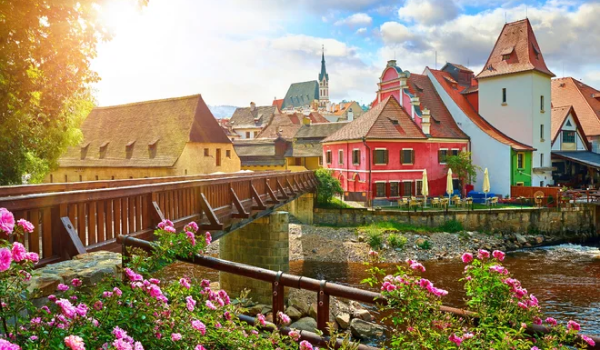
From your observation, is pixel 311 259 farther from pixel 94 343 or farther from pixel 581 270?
pixel 94 343

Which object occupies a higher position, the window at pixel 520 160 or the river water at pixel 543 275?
the window at pixel 520 160

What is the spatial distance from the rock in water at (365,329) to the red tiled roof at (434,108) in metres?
23.9

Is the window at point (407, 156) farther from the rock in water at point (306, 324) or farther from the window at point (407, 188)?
the rock in water at point (306, 324)

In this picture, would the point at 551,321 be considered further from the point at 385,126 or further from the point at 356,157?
the point at 385,126

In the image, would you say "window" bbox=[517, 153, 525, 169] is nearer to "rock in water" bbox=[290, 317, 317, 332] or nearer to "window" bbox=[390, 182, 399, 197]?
"window" bbox=[390, 182, 399, 197]

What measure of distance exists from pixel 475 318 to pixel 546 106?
40.4 m

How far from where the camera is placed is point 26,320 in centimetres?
288

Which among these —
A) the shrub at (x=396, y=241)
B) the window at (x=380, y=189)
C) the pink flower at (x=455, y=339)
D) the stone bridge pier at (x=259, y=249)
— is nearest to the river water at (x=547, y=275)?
the shrub at (x=396, y=241)

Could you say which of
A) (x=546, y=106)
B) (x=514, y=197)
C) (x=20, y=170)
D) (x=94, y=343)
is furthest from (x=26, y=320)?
(x=546, y=106)

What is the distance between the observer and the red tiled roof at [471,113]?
36844 mm

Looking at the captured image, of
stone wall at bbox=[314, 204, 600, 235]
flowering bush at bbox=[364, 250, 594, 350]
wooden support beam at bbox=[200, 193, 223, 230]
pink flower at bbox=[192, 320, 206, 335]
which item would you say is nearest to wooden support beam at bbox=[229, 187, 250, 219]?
wooden support beam at bbox=[200, 193, 223, 230]

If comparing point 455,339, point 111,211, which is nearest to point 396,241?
point 111,211

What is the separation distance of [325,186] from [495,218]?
1151 centimetres

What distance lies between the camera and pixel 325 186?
102 ft
